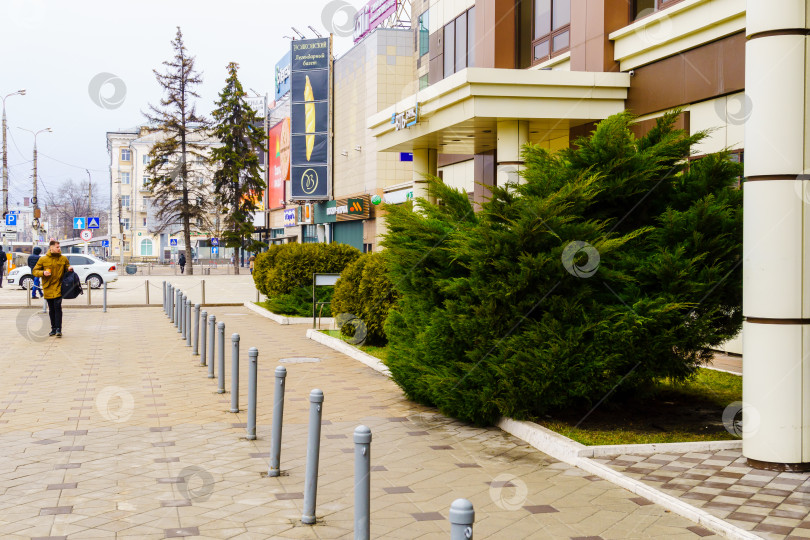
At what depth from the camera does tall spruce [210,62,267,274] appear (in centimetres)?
5919

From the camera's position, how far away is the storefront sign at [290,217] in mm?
66812

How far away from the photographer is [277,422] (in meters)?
6.43

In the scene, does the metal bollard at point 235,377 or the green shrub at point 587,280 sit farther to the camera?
the metal bollard at point 235,377

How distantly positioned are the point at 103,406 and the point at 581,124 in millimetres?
A: 10988

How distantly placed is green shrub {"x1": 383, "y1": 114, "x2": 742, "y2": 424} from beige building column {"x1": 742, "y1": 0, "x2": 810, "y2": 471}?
1.06 m

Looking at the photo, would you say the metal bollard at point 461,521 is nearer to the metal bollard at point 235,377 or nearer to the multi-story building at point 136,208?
the metal bollard at point 235,377

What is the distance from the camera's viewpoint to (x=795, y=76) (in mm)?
6316

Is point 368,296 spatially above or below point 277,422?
above

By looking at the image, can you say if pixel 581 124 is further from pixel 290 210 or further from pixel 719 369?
pixel 290 210

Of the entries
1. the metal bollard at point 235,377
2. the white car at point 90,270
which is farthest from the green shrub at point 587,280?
the white car at point 90,270

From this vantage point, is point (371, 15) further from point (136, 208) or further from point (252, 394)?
point (136, 208)

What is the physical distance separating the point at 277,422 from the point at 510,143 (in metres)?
11.4

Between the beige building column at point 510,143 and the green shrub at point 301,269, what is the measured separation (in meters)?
6.14

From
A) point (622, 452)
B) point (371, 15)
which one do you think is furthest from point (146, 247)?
point (622, 452)
